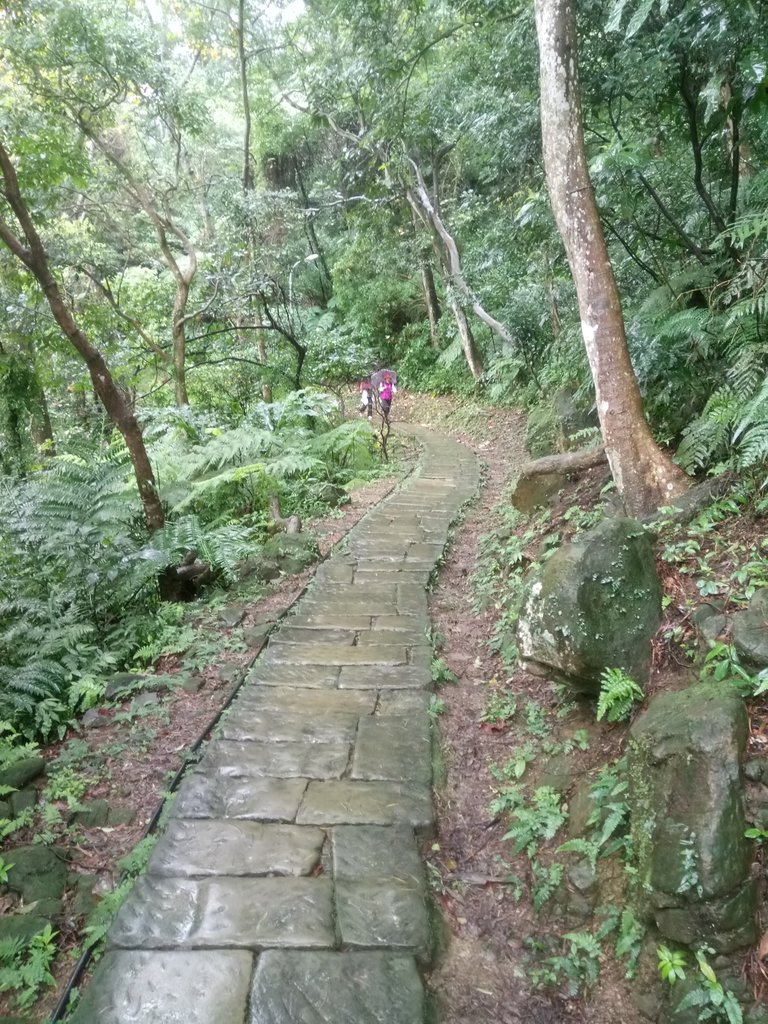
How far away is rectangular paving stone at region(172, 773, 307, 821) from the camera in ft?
9.46

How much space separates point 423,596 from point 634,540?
215 centimetres

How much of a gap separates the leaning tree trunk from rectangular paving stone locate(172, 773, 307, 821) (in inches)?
112

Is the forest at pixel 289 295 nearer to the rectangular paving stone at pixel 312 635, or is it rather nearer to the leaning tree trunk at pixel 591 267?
the leaning tree trunk at pixel 591 267

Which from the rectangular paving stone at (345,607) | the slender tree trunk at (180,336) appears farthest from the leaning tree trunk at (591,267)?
the slender tree trunk at (180,336)

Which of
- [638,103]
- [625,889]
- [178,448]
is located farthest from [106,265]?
[625,889]

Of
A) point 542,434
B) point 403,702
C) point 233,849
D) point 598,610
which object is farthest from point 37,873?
point 542,434

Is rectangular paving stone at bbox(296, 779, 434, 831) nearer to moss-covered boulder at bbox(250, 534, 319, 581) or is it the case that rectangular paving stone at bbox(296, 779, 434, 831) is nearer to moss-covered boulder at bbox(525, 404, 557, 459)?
moss-covered boulder at bbox(250, 534, 319, 581)

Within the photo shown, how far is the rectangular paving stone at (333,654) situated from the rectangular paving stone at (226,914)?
172cm

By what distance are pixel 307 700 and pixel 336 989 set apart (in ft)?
5.73

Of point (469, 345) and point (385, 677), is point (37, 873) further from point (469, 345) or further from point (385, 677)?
point (469, 345)

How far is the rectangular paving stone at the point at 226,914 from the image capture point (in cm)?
227

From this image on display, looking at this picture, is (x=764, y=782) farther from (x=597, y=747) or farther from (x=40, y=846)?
(x=40, y=846)

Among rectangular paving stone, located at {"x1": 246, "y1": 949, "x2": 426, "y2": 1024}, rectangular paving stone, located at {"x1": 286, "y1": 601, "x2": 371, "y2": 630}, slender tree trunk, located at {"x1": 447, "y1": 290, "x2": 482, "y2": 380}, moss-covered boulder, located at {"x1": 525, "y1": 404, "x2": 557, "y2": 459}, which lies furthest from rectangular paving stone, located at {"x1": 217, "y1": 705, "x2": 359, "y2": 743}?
slender tree trunk, located at {"x1": 447, "y1": 290, "x2": 482, "y2": 380}

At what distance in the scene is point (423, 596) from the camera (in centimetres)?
513
